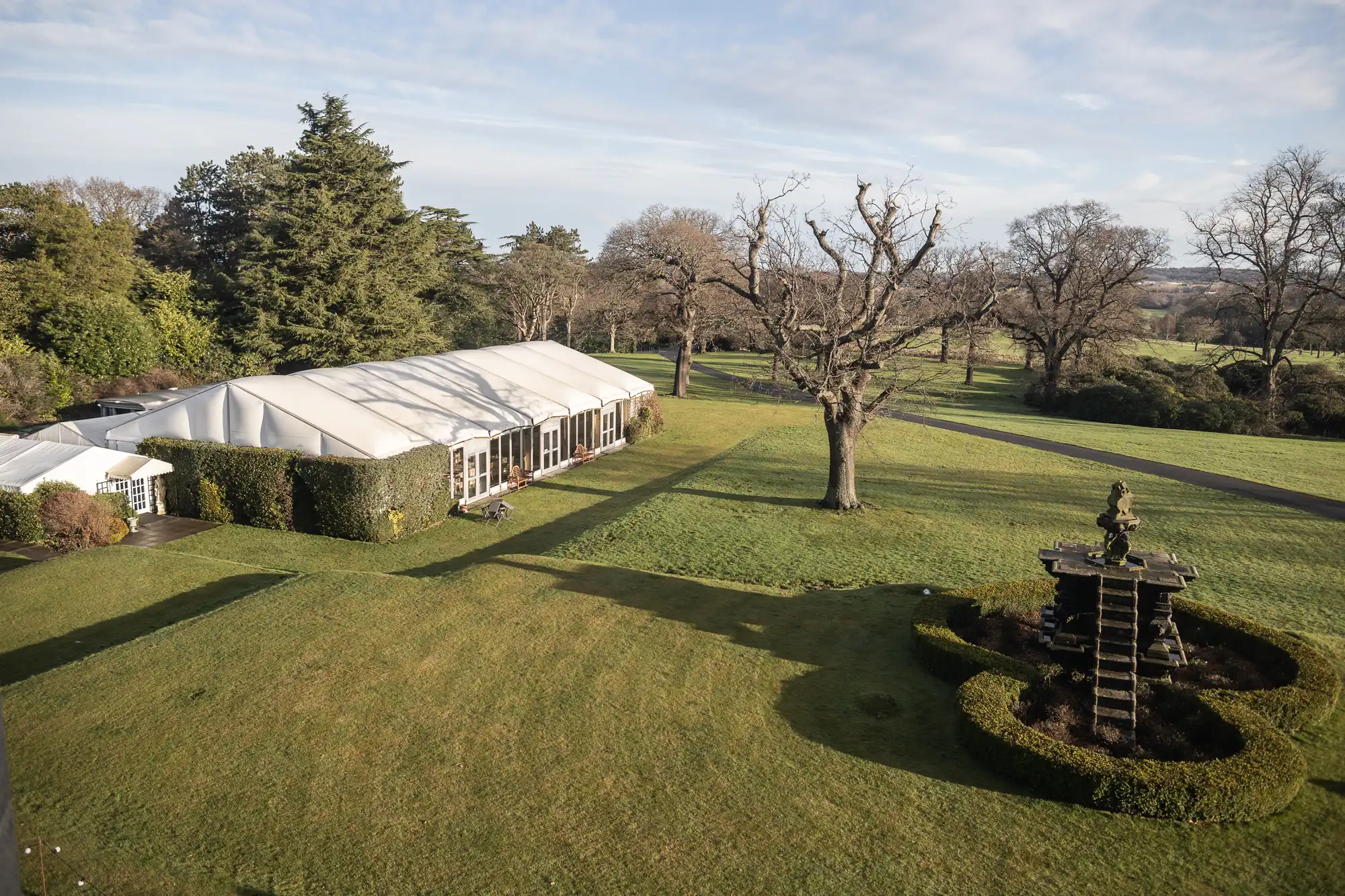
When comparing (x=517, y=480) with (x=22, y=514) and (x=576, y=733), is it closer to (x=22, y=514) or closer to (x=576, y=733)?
(x=22, y=514)

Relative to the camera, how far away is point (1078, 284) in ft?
163

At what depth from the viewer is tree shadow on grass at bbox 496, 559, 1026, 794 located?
34.3 ft

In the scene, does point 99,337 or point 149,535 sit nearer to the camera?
point 149,535

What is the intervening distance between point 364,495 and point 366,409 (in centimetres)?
430

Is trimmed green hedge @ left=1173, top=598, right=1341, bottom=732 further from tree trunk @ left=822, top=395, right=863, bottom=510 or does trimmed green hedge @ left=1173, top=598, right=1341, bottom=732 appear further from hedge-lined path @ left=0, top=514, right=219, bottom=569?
hedge-lined path @ left=0, top=514, right=219, bottom=569

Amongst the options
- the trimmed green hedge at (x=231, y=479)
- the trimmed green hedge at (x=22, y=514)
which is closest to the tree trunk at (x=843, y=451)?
the trimmed green hedge at (x=231, y=479)

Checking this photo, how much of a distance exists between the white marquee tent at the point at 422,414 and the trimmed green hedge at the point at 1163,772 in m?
16.6

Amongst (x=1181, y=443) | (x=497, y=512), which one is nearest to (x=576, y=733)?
(x=497, y=512)

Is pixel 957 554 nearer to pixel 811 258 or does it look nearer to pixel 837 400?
pixel 837 400

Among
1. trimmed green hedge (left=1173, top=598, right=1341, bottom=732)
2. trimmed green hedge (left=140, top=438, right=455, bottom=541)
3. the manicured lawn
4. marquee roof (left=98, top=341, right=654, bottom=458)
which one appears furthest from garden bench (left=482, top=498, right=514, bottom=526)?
trimmed green hedge (left=1173, top=598, right=1341, bottom=732)

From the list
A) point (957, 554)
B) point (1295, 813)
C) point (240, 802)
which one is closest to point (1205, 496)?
point (957, 554)

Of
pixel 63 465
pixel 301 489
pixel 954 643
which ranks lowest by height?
pixel 954 643

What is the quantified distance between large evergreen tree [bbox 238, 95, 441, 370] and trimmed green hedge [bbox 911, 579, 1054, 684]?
34636 millimetres

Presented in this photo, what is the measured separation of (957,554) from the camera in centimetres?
1911
